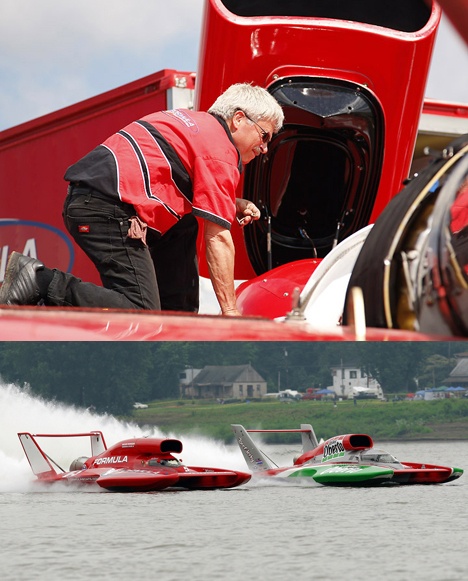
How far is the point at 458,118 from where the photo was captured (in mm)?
7809

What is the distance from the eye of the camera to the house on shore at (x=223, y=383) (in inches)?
47.7

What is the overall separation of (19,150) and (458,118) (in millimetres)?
4260

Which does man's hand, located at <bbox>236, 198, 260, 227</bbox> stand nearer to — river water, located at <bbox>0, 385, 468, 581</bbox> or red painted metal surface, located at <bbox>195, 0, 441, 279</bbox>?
river water, located at <bbox>0, 385, 468, 581</bbox>

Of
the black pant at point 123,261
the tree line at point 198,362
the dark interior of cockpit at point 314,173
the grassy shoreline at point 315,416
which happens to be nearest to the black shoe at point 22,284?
the black pant at point 123,261

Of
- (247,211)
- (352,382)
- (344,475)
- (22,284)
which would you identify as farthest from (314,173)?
(344,475)

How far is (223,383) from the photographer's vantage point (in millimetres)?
1271

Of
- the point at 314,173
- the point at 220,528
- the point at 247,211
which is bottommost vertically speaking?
the point at 220,528

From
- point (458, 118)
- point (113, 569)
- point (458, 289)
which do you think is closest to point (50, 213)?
point (458, 118)

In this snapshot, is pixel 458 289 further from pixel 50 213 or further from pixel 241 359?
pixel 50 213

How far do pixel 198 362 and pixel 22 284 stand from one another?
0.69m

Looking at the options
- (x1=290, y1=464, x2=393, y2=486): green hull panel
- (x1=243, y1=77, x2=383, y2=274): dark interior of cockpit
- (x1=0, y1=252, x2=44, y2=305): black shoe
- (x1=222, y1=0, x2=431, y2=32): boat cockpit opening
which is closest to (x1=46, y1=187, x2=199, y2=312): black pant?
(x1=0, y1=252, x2=44, y2=305): black shoe

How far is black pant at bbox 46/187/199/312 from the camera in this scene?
5.92 feet

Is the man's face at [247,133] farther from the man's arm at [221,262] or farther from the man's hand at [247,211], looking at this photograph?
the man's hand at [247,211]

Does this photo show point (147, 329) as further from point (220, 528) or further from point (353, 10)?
point (220, 528)
